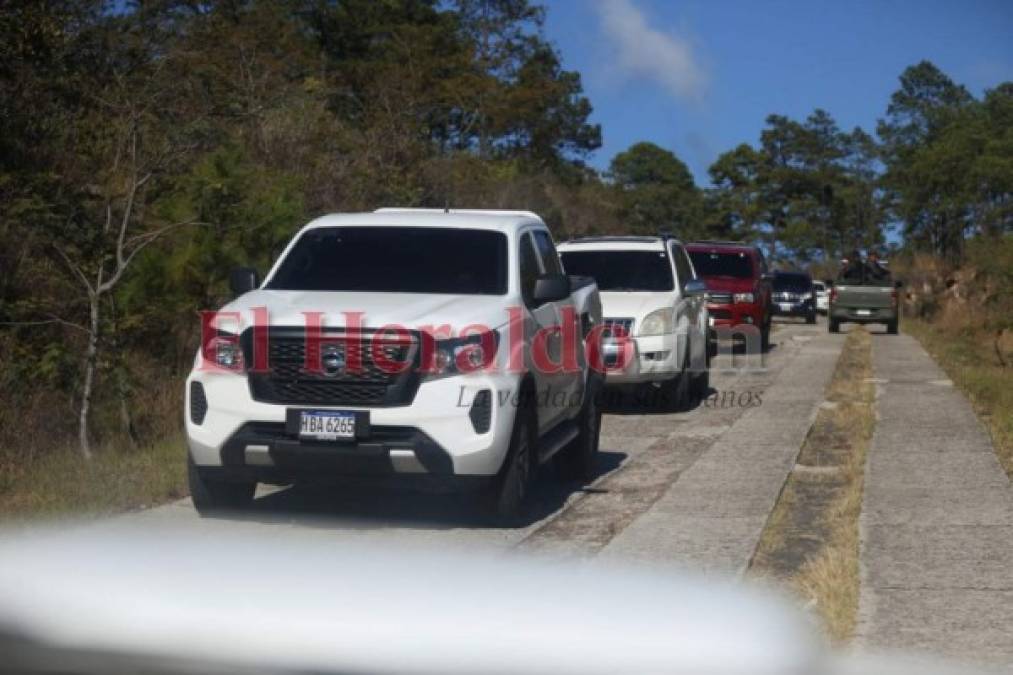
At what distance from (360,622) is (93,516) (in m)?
6.79

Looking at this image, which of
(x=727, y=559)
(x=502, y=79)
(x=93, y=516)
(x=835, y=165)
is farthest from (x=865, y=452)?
(x=835, y=165)

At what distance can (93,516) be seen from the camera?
8938mm

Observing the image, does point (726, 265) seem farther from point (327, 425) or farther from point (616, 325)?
point (327, 425)

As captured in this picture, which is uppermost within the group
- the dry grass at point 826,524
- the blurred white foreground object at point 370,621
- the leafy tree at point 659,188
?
the leafy tree at point 659,188

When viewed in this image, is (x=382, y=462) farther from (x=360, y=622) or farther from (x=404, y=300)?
(x=360, y=622)

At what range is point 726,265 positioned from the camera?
1090 inches

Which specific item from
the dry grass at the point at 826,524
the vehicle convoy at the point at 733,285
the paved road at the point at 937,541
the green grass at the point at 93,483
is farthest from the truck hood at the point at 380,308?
the vehicle convoy at the point at 733,285

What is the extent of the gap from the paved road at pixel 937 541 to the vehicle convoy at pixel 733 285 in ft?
37.7

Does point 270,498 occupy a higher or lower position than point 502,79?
lower

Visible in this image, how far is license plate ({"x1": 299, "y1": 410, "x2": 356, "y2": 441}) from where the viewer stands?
8469mm

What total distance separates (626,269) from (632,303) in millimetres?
1071

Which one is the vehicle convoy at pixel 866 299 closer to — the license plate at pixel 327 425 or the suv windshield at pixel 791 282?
the suv windshield at pixel 791 282

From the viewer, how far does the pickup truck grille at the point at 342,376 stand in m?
8.53

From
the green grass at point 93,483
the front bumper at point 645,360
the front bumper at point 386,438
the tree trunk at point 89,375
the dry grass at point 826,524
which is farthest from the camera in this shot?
the front bumper at point 645,360
